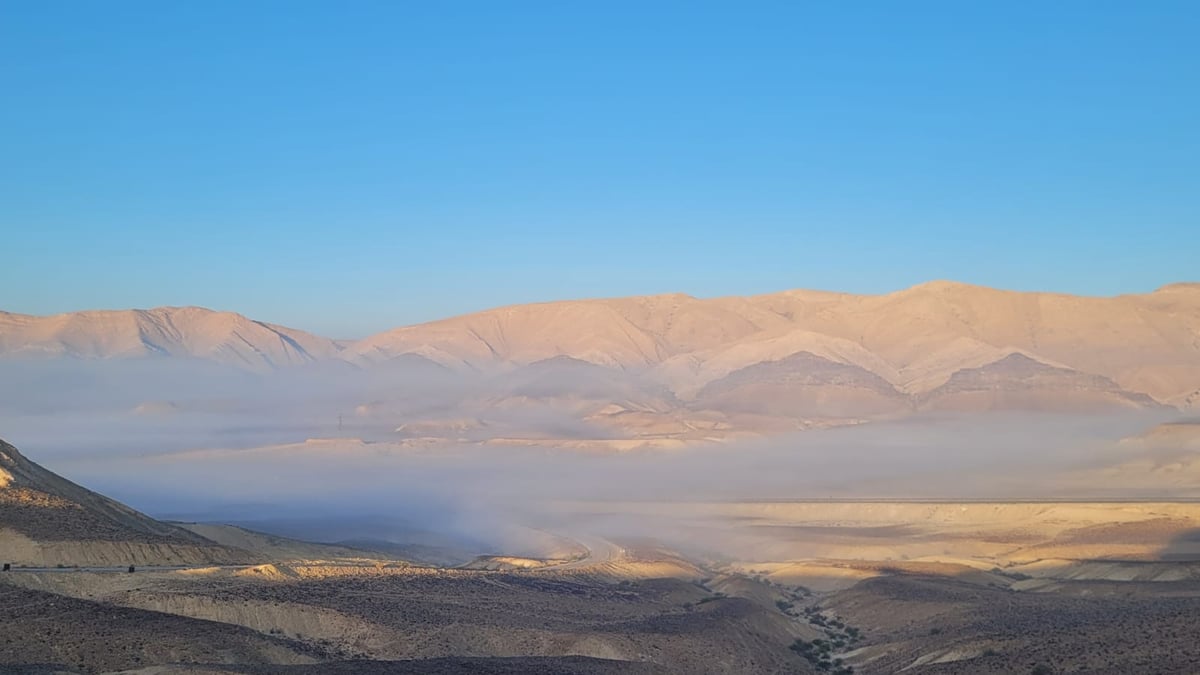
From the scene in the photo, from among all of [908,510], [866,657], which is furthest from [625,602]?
[908,510]

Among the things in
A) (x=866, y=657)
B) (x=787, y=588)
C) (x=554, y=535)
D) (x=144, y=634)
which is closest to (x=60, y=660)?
(x=144, y=634)

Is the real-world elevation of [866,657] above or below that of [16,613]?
below

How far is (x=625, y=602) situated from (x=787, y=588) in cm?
2945

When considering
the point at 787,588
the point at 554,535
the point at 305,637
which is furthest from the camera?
the point at 554,535

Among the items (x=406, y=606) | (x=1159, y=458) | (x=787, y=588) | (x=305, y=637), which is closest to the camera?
(x=305, y=637)

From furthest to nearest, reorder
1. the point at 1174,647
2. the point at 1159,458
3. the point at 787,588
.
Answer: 1. the point at 1159,458
2. the point at 787,588
3. the point at 1174,647

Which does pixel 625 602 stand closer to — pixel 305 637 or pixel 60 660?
pixel 305 637

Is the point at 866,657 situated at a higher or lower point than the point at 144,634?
lower

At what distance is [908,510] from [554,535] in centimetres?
4726

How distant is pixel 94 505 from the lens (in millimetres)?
81750

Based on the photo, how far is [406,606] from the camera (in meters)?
66.2

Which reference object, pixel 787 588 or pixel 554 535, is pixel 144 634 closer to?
pixel 787 588

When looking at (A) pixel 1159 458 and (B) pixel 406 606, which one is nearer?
(B) pixel 406 606

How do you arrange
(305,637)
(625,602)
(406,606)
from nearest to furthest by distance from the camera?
(305,637), (406,606), (625,602)
